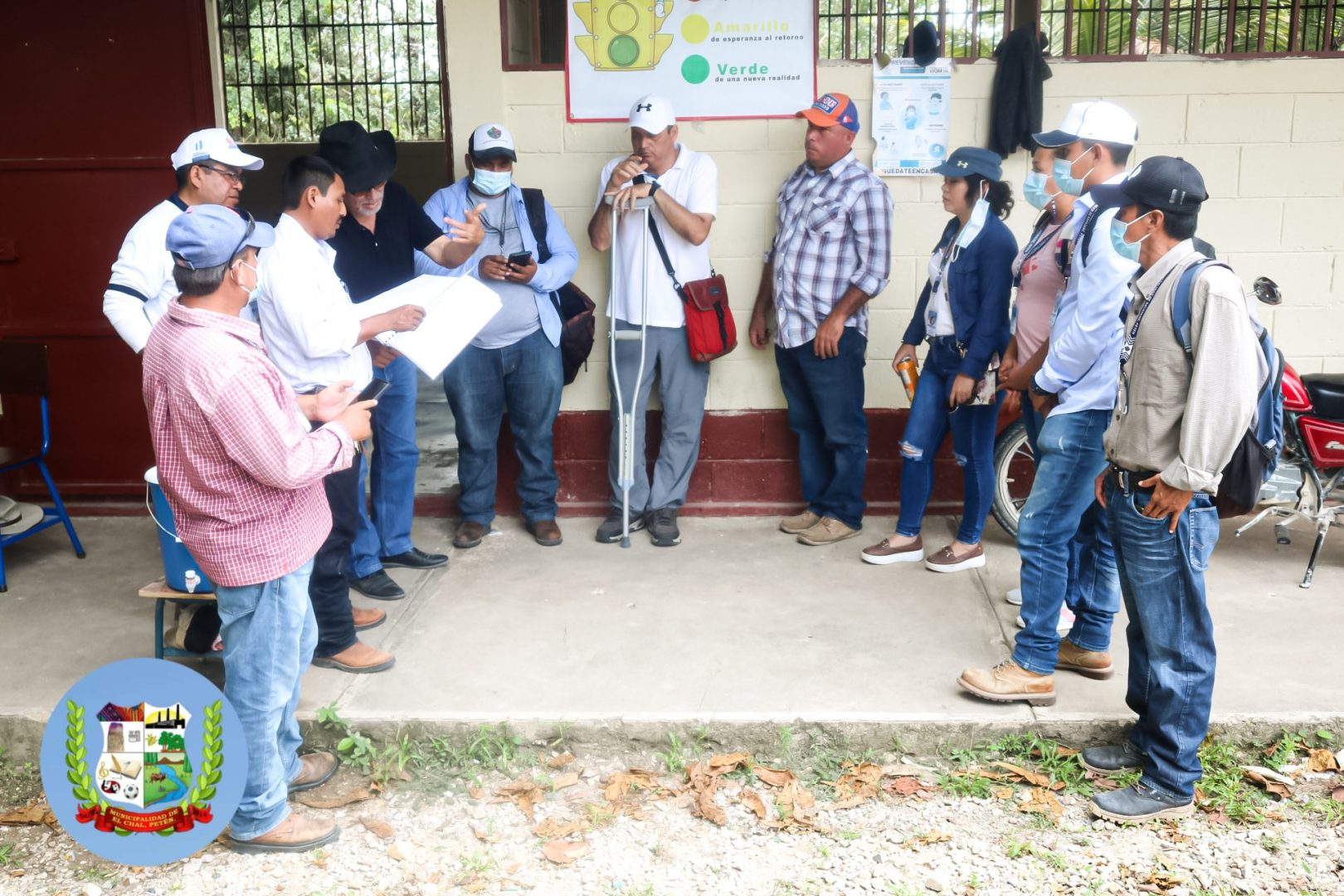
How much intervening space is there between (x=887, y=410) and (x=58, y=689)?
3.88 meters

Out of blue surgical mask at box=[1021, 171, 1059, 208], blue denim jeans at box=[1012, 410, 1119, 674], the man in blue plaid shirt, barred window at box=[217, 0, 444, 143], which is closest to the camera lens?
blue denim jeans at box=[1012, 410, 1119, 674]

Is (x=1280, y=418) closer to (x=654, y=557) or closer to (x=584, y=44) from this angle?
(x=654, y=557)

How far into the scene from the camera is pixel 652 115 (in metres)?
5.49

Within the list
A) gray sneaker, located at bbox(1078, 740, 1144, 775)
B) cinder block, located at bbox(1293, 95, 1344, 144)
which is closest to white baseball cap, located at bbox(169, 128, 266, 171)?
gray sneaker, located at bbox(1078, 740, 1144, 775)

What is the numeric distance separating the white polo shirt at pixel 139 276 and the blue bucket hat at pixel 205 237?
4.80 ft

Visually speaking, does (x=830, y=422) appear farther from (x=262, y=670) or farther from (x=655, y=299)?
(x=262, y=670)

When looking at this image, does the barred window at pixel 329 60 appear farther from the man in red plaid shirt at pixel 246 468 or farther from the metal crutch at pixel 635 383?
the man in red plaid shirt at pixel 246 468

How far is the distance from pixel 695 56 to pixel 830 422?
1873 millimetres

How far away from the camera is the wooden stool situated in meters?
4.14

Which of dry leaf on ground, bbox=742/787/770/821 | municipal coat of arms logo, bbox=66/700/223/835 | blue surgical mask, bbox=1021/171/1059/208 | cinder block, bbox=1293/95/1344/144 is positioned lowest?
dry leaf on ground, bbox=742/787/770/821

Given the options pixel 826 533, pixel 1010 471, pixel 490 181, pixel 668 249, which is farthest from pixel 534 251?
pixel 1010 471

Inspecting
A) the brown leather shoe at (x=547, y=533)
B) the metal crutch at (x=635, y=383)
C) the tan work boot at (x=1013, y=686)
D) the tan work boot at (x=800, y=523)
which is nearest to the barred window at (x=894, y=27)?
the metal crutch at (x=635, y=383)

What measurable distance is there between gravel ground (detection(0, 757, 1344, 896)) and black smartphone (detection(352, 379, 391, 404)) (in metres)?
1.32

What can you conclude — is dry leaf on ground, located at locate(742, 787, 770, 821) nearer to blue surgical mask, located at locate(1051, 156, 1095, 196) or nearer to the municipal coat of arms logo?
the municipal coat of arms logo
